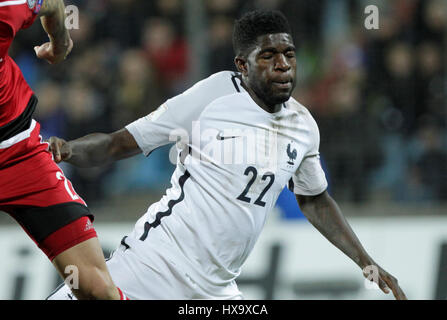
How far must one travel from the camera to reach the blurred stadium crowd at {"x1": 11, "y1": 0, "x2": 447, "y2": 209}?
7.04 meters

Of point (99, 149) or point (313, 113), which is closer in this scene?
point (99, 149)

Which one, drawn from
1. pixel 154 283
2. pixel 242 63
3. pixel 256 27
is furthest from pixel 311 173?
pixel 154 283

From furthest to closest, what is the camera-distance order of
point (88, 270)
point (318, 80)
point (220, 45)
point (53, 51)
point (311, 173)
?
point (318, 80)
point (220, 45)
point (311, 173)
point (53, 51)
point (88, 270)

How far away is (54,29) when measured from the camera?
3828mm

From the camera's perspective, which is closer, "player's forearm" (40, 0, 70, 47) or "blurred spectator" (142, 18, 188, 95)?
"player's forearm" (40, 0, 70, 47)

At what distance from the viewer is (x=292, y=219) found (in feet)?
22.0

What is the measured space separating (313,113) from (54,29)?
12.6ft

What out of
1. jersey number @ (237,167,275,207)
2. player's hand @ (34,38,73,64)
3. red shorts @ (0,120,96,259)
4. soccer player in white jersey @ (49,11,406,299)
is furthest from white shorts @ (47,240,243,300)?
player's hand @ (34,38,73,64)

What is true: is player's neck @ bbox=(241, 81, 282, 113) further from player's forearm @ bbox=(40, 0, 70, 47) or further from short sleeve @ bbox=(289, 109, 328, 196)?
player's forearm @ bbox=(40, 0, 70, 47)

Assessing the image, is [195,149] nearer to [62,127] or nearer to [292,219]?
[292,219]

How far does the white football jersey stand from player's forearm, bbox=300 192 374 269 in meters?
0.36

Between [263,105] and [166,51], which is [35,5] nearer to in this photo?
[263,105]

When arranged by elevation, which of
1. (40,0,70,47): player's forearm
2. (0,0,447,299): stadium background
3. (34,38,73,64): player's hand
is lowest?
(0,0,447,299): stadium background

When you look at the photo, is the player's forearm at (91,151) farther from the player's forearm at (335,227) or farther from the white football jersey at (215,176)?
the player's forearm at (335,227)
